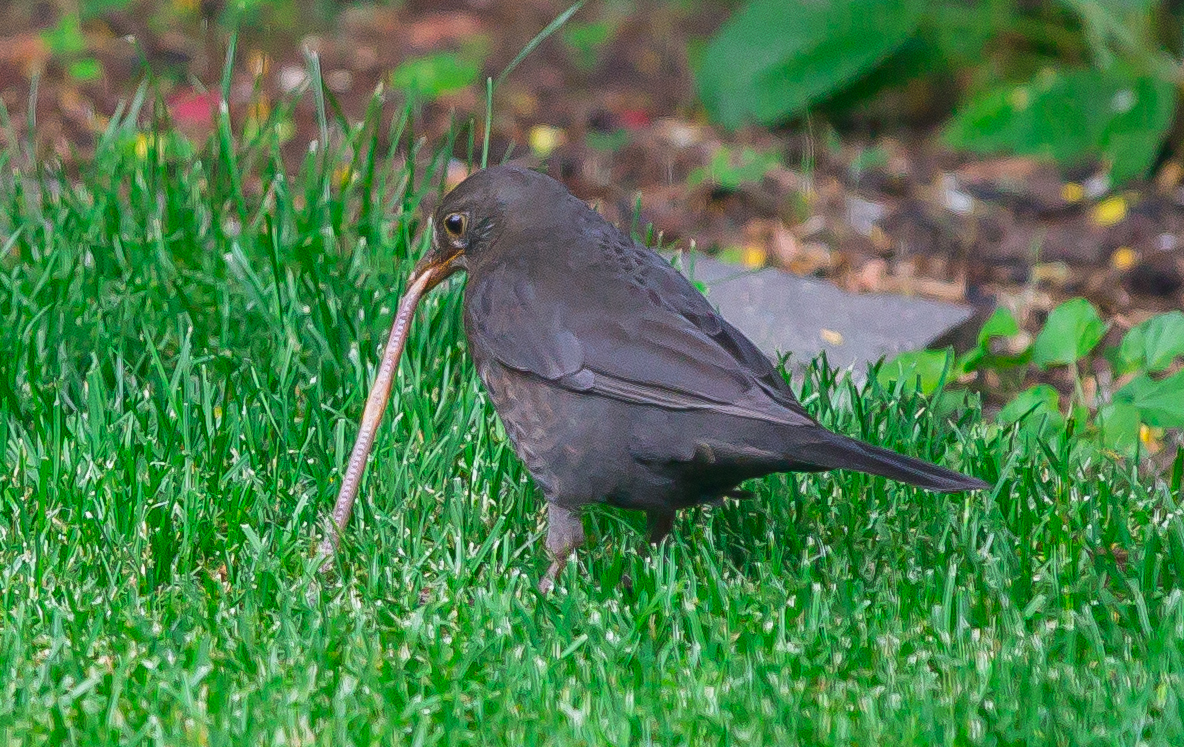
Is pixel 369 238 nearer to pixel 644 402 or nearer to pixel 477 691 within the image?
pixel 644 402

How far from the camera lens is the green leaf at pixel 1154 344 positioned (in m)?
4.21

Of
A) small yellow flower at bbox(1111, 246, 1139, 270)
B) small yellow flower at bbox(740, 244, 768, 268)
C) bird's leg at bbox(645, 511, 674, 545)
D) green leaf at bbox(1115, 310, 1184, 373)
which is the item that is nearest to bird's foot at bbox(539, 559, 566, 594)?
bird's leg at bbox(645, 511, 674, 545)

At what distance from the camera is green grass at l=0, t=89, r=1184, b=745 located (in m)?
2.83

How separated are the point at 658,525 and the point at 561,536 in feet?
0.75

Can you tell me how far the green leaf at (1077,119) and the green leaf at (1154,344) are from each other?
68.9 inches

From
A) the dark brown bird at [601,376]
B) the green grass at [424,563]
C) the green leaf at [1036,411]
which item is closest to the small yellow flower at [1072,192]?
the green leaf at [1036,411]

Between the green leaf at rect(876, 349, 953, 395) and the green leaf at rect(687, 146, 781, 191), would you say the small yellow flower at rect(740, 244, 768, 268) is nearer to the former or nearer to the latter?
the green leaf at rect(687, 146, 781, 191)

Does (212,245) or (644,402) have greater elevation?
(644,402)

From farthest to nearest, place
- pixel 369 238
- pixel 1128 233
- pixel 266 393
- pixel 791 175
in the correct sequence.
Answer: pixel 791 175 < pixel 1128 233 < pixel 369 238 < pixel 266 393

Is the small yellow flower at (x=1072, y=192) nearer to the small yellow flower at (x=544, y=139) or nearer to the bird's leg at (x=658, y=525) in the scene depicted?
the small yellow flower at (x=544, y=139)

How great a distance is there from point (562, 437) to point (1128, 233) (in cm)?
311

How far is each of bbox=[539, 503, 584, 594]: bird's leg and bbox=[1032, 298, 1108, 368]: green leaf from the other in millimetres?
1549

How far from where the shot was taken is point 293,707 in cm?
281

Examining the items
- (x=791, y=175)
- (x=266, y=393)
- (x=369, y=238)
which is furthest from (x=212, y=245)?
(x=791, y=175)
